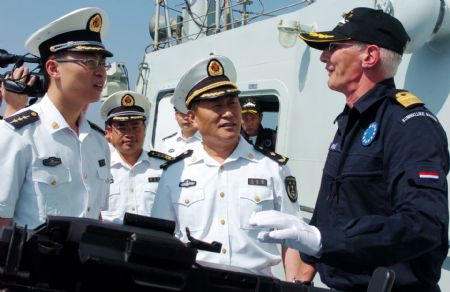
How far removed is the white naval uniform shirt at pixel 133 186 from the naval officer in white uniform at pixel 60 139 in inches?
47.6

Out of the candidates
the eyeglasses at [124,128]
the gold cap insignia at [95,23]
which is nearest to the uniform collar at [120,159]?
the eyeglasses at [124,128]

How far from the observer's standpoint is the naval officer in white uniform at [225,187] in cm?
205

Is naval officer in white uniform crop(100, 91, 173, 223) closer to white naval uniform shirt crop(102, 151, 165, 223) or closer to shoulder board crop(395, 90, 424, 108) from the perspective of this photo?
white naval uniform shirt crop(102, 151, 165, 223)

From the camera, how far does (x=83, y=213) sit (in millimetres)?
2016

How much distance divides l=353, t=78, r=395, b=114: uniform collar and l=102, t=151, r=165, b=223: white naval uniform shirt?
2167 mm

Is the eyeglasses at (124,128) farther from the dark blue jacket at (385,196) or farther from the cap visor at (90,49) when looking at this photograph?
the dark blue jacket at (385,196)

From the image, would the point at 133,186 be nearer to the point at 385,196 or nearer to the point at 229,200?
the point at 229,200

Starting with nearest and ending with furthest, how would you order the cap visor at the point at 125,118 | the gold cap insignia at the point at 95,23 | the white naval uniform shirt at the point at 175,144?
the gold cap insignia at the point at 95,23, the cap visor at the point at 125,118, the white naval uniform shirt at the point at 175,144

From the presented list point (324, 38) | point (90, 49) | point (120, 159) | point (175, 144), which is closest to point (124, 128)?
point (120, 159)

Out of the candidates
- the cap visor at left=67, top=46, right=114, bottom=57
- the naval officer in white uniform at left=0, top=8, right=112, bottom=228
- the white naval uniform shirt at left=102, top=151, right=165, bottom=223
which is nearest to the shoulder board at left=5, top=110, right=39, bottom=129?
the naval officer in white uniform at left=0, top=8, right=112, bottom=228

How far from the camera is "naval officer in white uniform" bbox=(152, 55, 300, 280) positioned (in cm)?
205

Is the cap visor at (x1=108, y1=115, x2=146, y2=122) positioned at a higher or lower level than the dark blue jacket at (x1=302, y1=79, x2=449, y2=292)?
higher

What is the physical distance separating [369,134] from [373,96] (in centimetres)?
13

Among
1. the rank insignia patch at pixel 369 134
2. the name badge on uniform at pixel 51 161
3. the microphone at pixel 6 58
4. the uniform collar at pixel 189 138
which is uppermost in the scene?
the microphone at pixel 6 58
